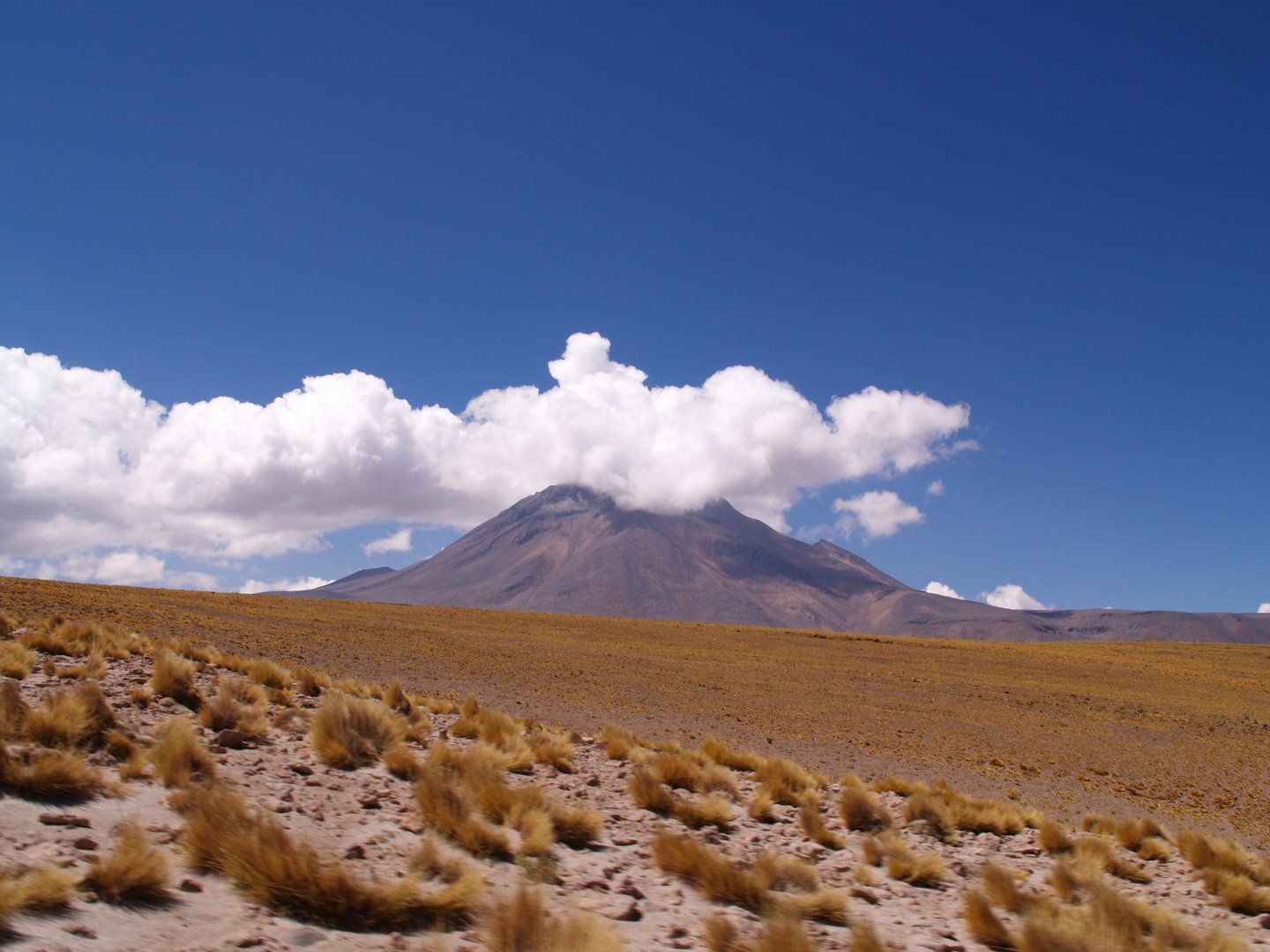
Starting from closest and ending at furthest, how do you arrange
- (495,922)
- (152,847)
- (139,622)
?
(495,922) < (152,847) < (139,622)

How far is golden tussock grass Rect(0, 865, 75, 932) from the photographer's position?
3.60 meters

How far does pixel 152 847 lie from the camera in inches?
196

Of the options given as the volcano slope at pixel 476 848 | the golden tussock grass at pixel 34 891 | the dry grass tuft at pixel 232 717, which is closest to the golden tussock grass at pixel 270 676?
the volcano slope at pixel 476 848

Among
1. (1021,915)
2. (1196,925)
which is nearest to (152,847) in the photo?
(1021,915)

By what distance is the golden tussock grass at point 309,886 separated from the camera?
14.9 feet

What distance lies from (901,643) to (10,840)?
6900 cm

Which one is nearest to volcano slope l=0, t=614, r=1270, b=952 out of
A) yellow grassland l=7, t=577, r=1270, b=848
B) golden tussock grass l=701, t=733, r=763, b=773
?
golden tussock grass l=701, t=733, r=763, b=773

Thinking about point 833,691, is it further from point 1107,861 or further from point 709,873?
point 709,873

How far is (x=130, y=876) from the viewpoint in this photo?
4281mm

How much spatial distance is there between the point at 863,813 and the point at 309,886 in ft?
26.3

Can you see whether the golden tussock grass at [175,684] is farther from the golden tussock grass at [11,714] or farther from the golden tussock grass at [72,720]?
the golden tussock grass at [11,714]

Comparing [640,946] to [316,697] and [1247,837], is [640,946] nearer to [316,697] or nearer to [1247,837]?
[316,697]

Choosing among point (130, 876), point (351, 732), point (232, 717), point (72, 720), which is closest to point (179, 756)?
point (72, 720)

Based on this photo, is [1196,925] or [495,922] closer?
[495,922]
